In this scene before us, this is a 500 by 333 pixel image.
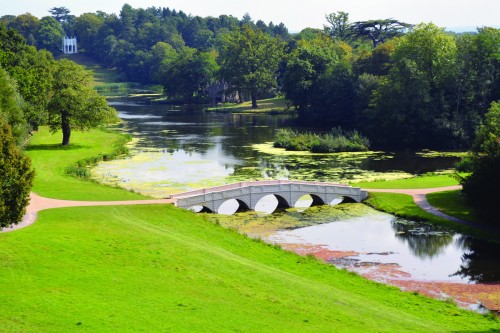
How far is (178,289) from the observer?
34219 millimetres

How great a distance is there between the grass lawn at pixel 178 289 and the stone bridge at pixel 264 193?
10.7 m

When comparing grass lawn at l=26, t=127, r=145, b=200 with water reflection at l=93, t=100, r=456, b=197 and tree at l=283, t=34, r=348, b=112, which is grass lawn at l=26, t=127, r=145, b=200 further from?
tree at l=283, t=34, r=348, b=112

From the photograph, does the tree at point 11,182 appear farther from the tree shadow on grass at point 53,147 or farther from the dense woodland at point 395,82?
the dense woodland at point 395,82

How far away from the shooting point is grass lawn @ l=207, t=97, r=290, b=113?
6511 inches

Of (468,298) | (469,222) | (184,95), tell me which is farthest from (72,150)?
(184,95)

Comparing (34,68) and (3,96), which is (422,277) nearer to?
(3,96)

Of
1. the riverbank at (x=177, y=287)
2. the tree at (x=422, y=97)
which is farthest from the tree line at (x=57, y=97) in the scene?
the tree at (x=422, y=97)

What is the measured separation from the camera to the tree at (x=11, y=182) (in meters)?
41.2

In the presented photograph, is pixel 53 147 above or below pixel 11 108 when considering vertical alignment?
below

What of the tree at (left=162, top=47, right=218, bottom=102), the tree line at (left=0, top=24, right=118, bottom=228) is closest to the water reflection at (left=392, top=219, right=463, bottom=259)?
the tree line at (left=0, top=24, right=118, bottom=228)

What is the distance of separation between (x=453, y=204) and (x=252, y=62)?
116316 mm

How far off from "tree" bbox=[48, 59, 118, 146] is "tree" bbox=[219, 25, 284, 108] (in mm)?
76537

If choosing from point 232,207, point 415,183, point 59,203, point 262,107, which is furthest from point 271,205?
point 262,107

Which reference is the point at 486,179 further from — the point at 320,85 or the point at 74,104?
the point at 320,85
